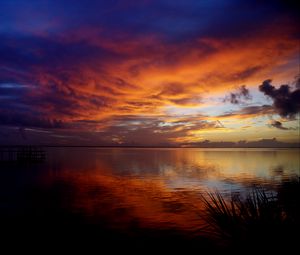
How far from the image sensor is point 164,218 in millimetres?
23359

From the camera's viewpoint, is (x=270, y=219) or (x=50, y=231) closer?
(x=270, y=219)

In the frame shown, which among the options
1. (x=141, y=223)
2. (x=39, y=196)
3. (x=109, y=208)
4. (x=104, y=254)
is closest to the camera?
(x=104, y=254)

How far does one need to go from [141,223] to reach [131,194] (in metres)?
13.2

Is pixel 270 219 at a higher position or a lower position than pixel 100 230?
higher

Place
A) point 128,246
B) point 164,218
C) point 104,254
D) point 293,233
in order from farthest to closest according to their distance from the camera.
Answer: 1. point 164,218
2. point 128,246
3. point 104,254
4. point 293,233

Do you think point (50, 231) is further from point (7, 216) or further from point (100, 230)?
point (7, 216)

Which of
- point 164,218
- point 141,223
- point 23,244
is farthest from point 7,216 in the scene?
point 164,218

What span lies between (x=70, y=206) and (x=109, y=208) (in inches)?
159

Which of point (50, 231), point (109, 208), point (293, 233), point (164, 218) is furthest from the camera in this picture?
point (109, 208)

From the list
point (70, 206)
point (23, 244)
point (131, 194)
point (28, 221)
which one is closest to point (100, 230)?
point (23, 244)

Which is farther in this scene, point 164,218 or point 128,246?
point 164,218

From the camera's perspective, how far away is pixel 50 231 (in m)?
19.5

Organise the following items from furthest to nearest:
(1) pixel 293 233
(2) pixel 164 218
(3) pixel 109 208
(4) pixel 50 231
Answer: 1. (3) pixel 109 208
2. (2) pixel 164 218
3. (4) pixel 50 231
4. (1) pixel 293 233

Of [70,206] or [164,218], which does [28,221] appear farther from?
[164,218]
